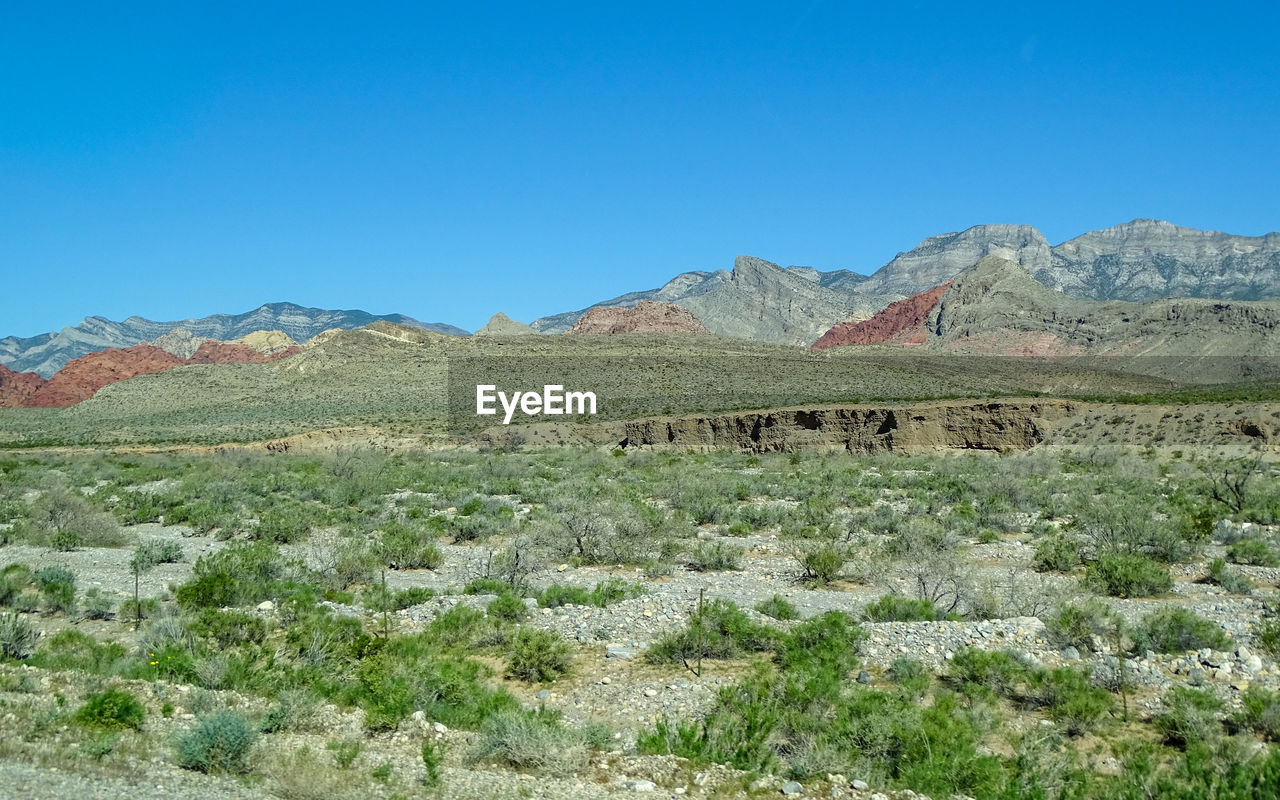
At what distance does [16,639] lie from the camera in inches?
392

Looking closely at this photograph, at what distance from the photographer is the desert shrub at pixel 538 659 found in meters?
9.84

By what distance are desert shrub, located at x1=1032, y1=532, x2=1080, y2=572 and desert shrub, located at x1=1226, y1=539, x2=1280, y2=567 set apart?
99.7 inches

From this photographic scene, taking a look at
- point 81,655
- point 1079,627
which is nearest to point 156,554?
point 81,655

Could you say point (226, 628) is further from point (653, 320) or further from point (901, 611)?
point (653, 320)

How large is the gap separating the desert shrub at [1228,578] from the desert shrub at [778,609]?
6.74 meters

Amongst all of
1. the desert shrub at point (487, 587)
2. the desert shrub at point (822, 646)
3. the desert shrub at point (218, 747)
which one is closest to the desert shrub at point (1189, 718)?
the desert shrub at point (822, 646)

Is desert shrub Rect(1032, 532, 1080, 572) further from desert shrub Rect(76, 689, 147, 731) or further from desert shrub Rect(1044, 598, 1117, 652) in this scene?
desert shrub Rect(76, 689, 147, 731)

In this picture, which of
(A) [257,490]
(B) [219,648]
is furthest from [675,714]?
(A) [257,490]

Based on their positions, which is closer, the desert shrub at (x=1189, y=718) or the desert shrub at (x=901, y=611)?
the desert shrub at (x=1189, y=718)

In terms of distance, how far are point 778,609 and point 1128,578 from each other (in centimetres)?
550

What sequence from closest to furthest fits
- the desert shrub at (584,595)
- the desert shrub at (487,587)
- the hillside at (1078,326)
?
1. the desert shrub at (584,595)
2. the desert shrub at (487,587)
3. the hillside at (1078,326)

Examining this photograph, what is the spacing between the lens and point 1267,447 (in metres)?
36.1

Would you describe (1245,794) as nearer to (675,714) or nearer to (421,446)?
(675,714)

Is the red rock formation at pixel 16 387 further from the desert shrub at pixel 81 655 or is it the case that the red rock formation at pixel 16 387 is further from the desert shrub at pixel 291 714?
the desert shrub at pixel 291 714
